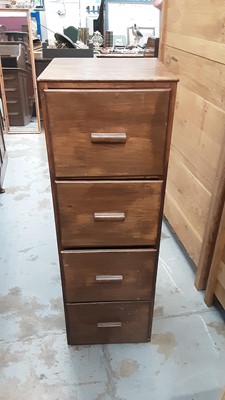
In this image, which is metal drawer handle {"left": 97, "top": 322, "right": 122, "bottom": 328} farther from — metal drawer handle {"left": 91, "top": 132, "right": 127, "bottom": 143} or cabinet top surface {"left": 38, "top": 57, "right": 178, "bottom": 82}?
cabinet top surface {"left": 38, "top": 57, "right": 178, "bottom": 82}

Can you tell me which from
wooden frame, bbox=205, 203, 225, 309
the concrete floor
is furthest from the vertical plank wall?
the concrete floor

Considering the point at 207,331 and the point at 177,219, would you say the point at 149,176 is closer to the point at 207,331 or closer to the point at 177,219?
the point at 207,331

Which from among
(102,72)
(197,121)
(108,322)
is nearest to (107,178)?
(102,72)

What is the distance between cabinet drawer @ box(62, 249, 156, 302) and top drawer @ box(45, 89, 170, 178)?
0.96ft

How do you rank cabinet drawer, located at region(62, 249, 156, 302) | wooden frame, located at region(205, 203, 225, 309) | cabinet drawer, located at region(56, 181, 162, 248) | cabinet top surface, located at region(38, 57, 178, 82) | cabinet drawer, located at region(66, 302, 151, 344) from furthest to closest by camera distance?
1. wooden frame, located at region(205, 203, 225, 309)
2. cabinet drawer, located at region(66, 302, 151, 344)
3. cabinet drawer, located at region(62, 249, 156, 302)
4. cabinet drawer, located at region(56, 181, 162, 248)
5. cabinet top surface, located at region(38, 57, 178, 82)

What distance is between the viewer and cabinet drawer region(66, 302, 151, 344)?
47.4 inches

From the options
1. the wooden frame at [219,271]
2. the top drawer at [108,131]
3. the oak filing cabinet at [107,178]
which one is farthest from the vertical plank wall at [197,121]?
the top drawer at [108,131]

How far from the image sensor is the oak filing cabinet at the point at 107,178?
0.81 metres

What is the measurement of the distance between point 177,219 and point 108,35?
3.18 meters

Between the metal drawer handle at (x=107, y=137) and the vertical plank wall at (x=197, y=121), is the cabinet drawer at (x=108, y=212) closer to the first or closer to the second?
the metal drawer handle at (x=107, y=137)

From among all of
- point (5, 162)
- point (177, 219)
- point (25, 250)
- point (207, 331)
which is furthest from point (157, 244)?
point (5, 162)

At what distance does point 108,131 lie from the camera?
0.86 meters

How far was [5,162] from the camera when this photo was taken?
2746 millimetres

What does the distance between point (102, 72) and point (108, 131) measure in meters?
0.17
